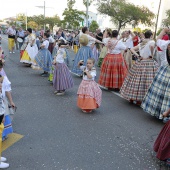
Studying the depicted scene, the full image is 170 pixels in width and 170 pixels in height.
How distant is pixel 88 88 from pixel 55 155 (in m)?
2.14

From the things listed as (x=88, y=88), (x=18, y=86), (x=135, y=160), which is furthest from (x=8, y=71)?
(x=135, y=160)

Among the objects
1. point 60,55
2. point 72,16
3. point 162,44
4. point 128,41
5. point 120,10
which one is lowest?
point 60,55

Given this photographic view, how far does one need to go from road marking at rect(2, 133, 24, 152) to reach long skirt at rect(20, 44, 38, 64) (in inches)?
283

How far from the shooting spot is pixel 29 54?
445 inches

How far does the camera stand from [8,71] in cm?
1045

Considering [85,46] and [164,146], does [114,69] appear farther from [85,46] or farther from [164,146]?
[164,146]

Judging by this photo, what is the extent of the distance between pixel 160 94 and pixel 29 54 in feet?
25.0

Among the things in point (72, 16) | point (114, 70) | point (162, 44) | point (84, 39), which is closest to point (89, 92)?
point (162, 44)

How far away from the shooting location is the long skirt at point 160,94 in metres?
4.86

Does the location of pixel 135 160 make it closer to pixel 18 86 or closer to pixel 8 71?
pixel 18 86

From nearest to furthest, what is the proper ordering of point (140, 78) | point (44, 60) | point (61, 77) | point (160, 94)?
point (160, 94), point (140, 78), point (61, 77), point (44, 60)

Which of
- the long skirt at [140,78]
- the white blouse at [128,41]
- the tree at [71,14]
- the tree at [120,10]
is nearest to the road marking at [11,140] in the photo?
the long skirt at [140,78]

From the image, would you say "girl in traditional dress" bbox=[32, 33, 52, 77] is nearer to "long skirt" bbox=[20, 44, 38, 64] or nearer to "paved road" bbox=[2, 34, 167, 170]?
"long skirt" bbox=[20, 44, 38, 64]

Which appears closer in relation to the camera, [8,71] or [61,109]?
[61,109]
